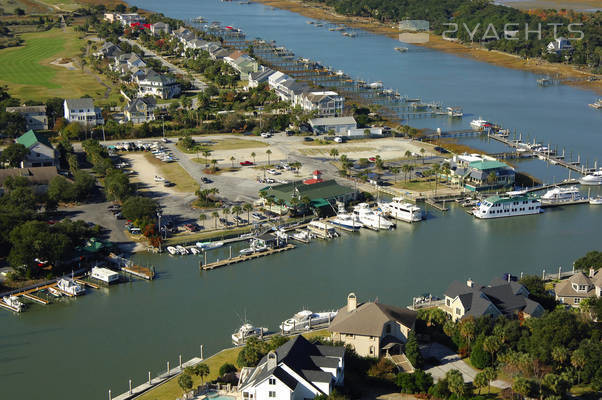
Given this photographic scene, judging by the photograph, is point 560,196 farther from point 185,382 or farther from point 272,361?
point 185,382

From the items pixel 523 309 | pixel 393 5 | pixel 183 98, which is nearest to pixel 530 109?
pixel 183 98

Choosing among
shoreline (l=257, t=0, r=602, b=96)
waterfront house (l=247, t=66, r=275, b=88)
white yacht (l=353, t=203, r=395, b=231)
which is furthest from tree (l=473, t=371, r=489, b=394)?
shoreline (l=257, t=0, r=602, b=96)

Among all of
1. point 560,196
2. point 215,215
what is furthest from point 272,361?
point 560,196

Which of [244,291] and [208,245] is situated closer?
[244,291]

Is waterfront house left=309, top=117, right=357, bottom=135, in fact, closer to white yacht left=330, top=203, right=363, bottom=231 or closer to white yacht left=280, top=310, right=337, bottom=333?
white yacht left=330, top=203, right=363, bottom=231

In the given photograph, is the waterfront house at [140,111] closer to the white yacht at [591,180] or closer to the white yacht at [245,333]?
the white yacht at [591,180]

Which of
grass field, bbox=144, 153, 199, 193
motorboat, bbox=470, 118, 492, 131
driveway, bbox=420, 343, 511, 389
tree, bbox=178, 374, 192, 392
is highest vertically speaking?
motorboat, bbox=470, 118, 492, 131

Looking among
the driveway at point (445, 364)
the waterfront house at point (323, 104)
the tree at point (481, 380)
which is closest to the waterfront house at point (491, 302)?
the driveway at point (445, 364)
